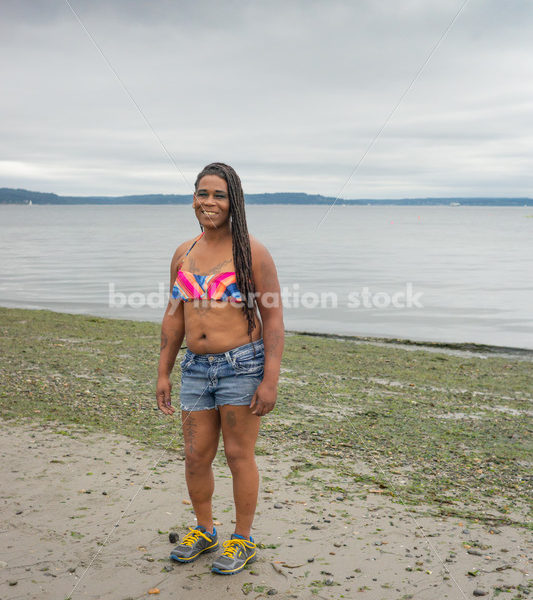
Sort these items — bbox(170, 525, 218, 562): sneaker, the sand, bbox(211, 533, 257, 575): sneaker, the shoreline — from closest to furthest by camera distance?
the sand < bbox(211, 533, 257, 575): sneaker < bbox(170, 525, 218, 562): sneaker < the shoreline

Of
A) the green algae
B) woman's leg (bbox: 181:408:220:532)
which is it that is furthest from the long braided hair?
the green algae

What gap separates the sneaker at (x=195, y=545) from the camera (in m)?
3.93

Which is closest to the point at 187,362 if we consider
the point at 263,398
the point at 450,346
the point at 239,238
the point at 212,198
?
the point at 263,398

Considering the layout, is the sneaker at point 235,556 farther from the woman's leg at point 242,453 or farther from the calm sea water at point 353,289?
the calm sea water at point 353,289

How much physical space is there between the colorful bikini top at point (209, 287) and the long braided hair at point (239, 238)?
43mm

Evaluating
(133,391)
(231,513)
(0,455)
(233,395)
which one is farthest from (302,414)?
(233,395)

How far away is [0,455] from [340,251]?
156 ft

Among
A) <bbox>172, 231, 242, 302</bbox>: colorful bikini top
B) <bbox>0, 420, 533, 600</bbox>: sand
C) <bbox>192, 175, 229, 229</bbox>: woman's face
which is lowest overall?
<bbox>0, 420, 533, 600</bbox>: sand

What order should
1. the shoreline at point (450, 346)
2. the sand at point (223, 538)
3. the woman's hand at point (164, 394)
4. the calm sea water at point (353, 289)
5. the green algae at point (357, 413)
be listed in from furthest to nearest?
the calm sea water at point (353, 289), the shoreline at point (450, 346), the green algae at point (357, 413), the woman's hand at point (164, 394), the sand at point (223, 538)

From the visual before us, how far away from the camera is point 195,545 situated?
399 cm

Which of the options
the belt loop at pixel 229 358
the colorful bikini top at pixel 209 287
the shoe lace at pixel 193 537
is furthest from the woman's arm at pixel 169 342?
the shoe lace at pixel 193 537

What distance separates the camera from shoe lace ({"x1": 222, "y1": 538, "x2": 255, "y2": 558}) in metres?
3.87

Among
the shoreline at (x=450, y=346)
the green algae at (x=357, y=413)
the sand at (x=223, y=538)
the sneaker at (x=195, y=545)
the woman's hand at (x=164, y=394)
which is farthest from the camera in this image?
the shoreline at (x=450, y=346)

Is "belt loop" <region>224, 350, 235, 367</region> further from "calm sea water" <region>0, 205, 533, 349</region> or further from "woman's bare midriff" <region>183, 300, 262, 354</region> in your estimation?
"calm sea water" <region>0, 205, 533, 349</region>
